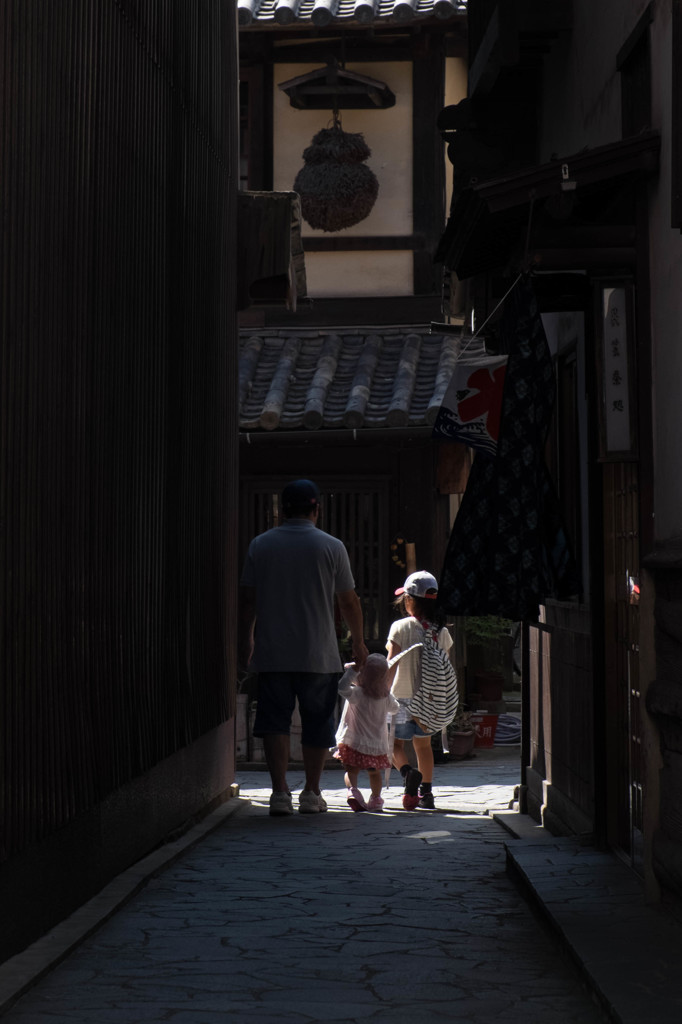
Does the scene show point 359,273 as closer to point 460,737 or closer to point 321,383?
point 321,383

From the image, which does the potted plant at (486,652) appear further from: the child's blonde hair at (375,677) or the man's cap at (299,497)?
the man's cap at (299,497)

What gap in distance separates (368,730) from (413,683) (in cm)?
72

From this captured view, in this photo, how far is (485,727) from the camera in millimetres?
17234

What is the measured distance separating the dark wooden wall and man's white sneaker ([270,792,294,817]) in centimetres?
74

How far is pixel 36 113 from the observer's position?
239 inches

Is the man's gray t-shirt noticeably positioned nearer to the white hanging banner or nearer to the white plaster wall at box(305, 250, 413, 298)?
the white hanging banner

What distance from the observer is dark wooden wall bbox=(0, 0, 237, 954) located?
19.2 feet

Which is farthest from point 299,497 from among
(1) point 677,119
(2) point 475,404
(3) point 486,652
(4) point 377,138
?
(3) point 486,652

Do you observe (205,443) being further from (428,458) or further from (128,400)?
(428,458)

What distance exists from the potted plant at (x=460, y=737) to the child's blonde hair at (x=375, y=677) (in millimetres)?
4644

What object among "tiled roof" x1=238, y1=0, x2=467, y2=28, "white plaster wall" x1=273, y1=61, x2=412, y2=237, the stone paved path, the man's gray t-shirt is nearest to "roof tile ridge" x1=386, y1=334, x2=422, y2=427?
"white plaster wall" x1=273, y1=61, x2=412, y2=237

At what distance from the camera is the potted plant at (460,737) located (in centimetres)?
1647

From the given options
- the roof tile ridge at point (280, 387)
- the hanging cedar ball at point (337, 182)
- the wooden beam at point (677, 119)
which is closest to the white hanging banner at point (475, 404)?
the wooden beam at point (677, 119)

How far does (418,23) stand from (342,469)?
18.3 ft
